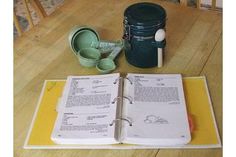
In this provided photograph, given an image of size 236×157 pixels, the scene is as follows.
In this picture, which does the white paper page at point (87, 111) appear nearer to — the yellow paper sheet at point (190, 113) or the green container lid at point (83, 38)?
the yellow paper sheet at point (190, 113)

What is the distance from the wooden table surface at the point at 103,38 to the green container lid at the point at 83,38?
0.04 metres

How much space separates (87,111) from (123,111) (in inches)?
3.6

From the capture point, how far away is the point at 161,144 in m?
0.81

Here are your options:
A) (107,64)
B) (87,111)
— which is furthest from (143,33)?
(87,111)

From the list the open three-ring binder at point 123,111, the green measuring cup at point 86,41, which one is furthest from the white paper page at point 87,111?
the green measuring cup at point 86,41

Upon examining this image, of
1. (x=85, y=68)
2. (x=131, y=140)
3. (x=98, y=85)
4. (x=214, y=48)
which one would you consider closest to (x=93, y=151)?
(x=131, y=140)

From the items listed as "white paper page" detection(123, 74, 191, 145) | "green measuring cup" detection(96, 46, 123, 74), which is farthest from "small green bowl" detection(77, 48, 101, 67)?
"white paper page" detection(123, 74, 191, 145)

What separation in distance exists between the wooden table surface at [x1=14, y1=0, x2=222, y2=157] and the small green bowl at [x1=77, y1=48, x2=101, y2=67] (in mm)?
21

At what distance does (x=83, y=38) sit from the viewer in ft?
3.68

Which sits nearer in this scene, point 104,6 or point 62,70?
point 62,70

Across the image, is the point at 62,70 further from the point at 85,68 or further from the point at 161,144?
the point at 161,144
